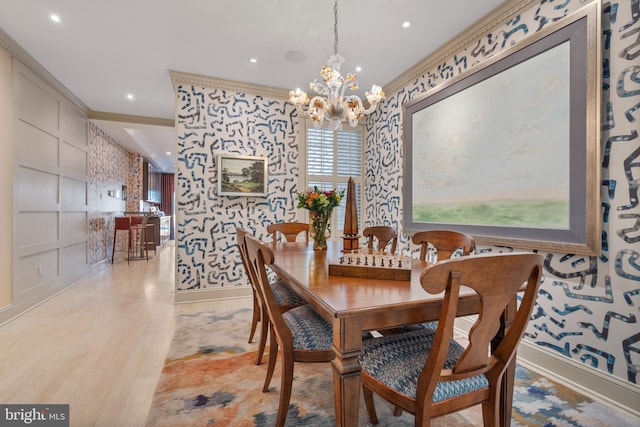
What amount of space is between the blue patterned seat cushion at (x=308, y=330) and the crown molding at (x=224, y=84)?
3043mm

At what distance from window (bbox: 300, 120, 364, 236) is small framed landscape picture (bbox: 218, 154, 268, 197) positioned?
556 mm

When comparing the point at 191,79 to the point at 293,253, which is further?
the point at 191,79

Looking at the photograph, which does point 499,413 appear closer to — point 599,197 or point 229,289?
point 599,197

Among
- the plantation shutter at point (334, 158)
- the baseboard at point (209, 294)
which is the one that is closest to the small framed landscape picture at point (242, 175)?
the plantation shutter at point (334, 158)

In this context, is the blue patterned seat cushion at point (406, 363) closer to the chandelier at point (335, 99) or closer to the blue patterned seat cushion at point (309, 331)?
the blue patterned seat cushion at point (309, 331)

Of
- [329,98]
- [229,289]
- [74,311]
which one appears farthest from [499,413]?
[74,311]

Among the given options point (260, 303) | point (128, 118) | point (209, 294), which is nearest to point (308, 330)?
point (260, 303)

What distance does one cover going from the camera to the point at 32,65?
123 inches

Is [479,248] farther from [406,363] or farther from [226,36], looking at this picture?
[226,36]

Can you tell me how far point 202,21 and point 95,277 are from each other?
4257 millimetres

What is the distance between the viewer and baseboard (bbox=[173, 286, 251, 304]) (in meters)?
3.41

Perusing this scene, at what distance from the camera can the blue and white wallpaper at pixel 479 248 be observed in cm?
158

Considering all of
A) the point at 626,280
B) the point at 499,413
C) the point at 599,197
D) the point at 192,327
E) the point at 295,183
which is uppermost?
the point at 295,183

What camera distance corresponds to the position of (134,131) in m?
5.52
